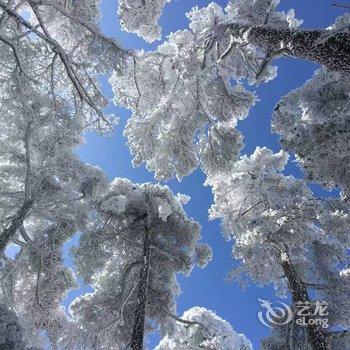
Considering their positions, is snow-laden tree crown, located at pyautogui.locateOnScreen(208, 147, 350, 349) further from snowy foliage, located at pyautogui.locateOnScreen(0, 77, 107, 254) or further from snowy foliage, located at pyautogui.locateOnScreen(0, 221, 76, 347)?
snowy foliage, located at pyautogui.locateOnScreen(0, 221, 76, 347)

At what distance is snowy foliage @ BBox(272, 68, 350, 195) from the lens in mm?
8734

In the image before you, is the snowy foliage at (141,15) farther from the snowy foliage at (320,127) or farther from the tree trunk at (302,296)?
the tree trunk at (302,296)

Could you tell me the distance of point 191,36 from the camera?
11570 mm

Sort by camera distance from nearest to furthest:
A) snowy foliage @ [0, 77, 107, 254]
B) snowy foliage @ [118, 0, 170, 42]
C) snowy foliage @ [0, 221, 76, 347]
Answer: snowy foliage @ [118, 0, 170, 42], snowy foliage @ [0, 77, 107, 254], snowy foliage @ [0, 221, 76, 347]

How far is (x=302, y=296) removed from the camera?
447 inches

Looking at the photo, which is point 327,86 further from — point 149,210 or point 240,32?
point 149,210

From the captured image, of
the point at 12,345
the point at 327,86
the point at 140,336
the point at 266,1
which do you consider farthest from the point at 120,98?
the point at 12,345

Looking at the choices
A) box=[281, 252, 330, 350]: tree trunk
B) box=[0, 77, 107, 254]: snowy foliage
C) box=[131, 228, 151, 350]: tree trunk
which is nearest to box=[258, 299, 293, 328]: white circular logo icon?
box=[281, 252, 330, 350]: tree trunk

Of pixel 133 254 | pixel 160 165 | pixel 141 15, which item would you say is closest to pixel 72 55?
pixel 141 15

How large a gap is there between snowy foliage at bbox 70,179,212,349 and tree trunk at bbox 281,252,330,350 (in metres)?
4.53

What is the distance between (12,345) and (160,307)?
10.2 meters

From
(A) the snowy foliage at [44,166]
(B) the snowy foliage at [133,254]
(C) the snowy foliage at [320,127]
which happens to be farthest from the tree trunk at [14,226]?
(C) the snowy foliage at [320,127]

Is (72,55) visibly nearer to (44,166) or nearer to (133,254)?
(44,166)

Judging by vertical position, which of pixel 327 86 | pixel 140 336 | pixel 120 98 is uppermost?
pixel 120 98
